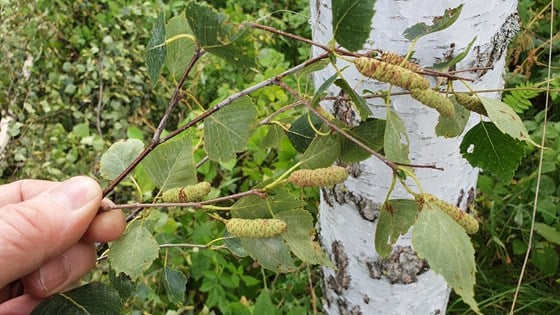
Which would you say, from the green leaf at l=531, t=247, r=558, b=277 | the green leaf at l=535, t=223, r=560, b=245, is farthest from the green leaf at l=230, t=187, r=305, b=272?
the green leaf at l=531, t=247, r=558, b=277

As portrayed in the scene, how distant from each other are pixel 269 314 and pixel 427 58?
0.85 m

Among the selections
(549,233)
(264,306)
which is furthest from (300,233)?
(549,233)

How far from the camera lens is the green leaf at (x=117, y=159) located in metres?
0.87

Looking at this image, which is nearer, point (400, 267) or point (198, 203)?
point (198, 203)

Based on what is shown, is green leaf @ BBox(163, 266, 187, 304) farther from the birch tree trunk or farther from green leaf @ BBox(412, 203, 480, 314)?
green leaf @ BBox(412, 203, 480, 314)

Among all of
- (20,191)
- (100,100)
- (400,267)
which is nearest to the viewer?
(20,191)

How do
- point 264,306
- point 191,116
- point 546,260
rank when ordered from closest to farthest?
point 264,306 < point 546,260 < point 191,116

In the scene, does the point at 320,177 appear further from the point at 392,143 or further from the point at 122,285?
the point at 122,285

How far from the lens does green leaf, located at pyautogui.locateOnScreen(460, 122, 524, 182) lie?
31.6 inches

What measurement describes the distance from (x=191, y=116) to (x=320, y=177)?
142 centimetres

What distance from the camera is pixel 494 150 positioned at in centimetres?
82

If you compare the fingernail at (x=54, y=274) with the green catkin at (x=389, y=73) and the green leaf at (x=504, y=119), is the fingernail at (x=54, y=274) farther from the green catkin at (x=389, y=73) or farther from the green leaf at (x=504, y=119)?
the green leaf at (x=504, y=119)

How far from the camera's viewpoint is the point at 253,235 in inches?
27.8

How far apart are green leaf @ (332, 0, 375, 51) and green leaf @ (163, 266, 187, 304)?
22.6 inches
